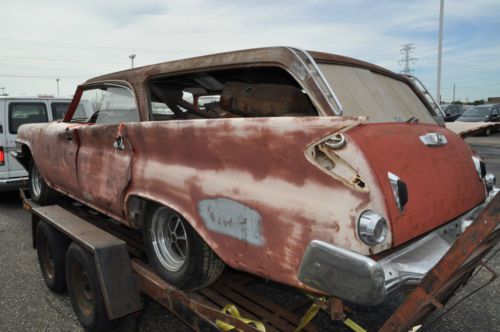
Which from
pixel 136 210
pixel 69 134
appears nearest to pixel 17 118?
pixel 69 134

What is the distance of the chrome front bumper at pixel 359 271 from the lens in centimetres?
175

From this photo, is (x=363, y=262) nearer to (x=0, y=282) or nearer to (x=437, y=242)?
(x=437, y=242)

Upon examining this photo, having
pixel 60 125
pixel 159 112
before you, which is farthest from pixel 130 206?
pixel 60 125

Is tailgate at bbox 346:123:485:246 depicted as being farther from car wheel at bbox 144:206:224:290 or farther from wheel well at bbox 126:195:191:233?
wheel well at bbox 126:195:191:233

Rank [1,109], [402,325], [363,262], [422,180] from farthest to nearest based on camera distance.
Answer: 1. [1,109]
2. [422,180]
3. [402,325]
4. [363,262]

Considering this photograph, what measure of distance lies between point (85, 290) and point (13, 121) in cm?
484

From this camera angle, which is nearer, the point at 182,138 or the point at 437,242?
the point at 437,242

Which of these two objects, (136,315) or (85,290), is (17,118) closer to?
(85,290)

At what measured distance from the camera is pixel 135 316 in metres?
3.38

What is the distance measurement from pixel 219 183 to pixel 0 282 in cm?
304

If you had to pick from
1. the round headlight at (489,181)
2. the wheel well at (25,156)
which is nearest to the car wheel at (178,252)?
the round headlight at (489,181)

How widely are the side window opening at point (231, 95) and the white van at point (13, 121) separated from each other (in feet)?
14.1

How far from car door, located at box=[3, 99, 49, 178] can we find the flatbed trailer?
12.8ft

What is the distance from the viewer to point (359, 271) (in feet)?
5.73
